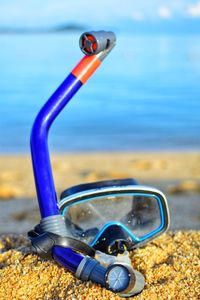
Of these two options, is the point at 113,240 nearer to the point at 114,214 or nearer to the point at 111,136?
the point at 114,214

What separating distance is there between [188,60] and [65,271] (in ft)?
80.8

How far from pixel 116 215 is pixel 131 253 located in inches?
8.7

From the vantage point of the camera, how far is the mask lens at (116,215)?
11.0ft

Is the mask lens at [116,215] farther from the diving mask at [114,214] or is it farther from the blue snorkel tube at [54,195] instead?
the blue snorkel tube at [54,195]

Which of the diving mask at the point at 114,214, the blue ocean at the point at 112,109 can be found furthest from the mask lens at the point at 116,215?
the blue ocean at the point at 112,109

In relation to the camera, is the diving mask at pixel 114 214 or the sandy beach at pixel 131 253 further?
the diving mask at pixel 114 214

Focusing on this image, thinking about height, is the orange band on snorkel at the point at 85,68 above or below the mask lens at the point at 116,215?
above

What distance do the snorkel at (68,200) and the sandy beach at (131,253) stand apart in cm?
10

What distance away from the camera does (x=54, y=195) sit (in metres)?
3.14

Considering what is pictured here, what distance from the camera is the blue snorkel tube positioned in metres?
2.96

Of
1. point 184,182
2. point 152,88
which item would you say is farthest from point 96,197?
point 152,88

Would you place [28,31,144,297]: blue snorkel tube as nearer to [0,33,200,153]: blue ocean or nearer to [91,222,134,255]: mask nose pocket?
[91,222,134,255]: mask nose pocket

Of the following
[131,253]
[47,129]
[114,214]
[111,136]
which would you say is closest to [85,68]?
[47,129]

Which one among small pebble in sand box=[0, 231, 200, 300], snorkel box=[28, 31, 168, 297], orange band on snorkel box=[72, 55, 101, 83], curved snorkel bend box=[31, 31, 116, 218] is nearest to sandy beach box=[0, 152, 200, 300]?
small pebble in sand box=[0, 231, 200, 300]
